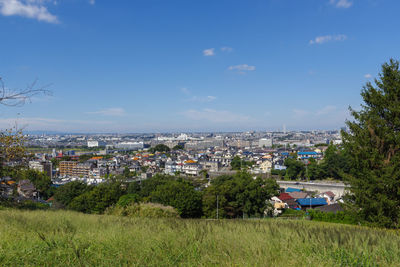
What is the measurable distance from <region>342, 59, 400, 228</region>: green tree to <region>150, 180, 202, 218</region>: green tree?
924 cm

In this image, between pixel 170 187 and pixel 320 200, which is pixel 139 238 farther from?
pixel 320 200

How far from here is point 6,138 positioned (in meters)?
6.39

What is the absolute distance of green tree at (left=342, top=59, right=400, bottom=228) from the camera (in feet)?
23.0

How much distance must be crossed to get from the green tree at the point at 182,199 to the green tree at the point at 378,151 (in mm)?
9242

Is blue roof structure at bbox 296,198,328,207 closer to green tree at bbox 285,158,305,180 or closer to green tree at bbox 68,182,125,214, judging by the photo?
green tree at bbox 285,158,305,180

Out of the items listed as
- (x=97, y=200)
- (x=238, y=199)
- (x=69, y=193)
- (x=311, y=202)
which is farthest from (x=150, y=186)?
(x=311, y=202)

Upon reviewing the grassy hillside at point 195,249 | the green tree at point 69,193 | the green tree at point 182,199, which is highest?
the grassy hillside at point 195,249

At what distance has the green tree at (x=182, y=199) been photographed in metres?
15.5

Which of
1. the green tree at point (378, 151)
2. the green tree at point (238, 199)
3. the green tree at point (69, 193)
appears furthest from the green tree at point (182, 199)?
the green tree at point (378, 151)

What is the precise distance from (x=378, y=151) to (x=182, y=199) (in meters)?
10.2

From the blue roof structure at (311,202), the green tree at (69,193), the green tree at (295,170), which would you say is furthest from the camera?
the green tree at (295,170)

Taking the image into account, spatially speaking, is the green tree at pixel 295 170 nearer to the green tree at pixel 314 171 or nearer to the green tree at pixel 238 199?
the green tree at pixel 314 171

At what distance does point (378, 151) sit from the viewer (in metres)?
7.42

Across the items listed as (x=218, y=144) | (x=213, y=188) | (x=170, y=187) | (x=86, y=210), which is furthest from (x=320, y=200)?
(x=218, y=144)
